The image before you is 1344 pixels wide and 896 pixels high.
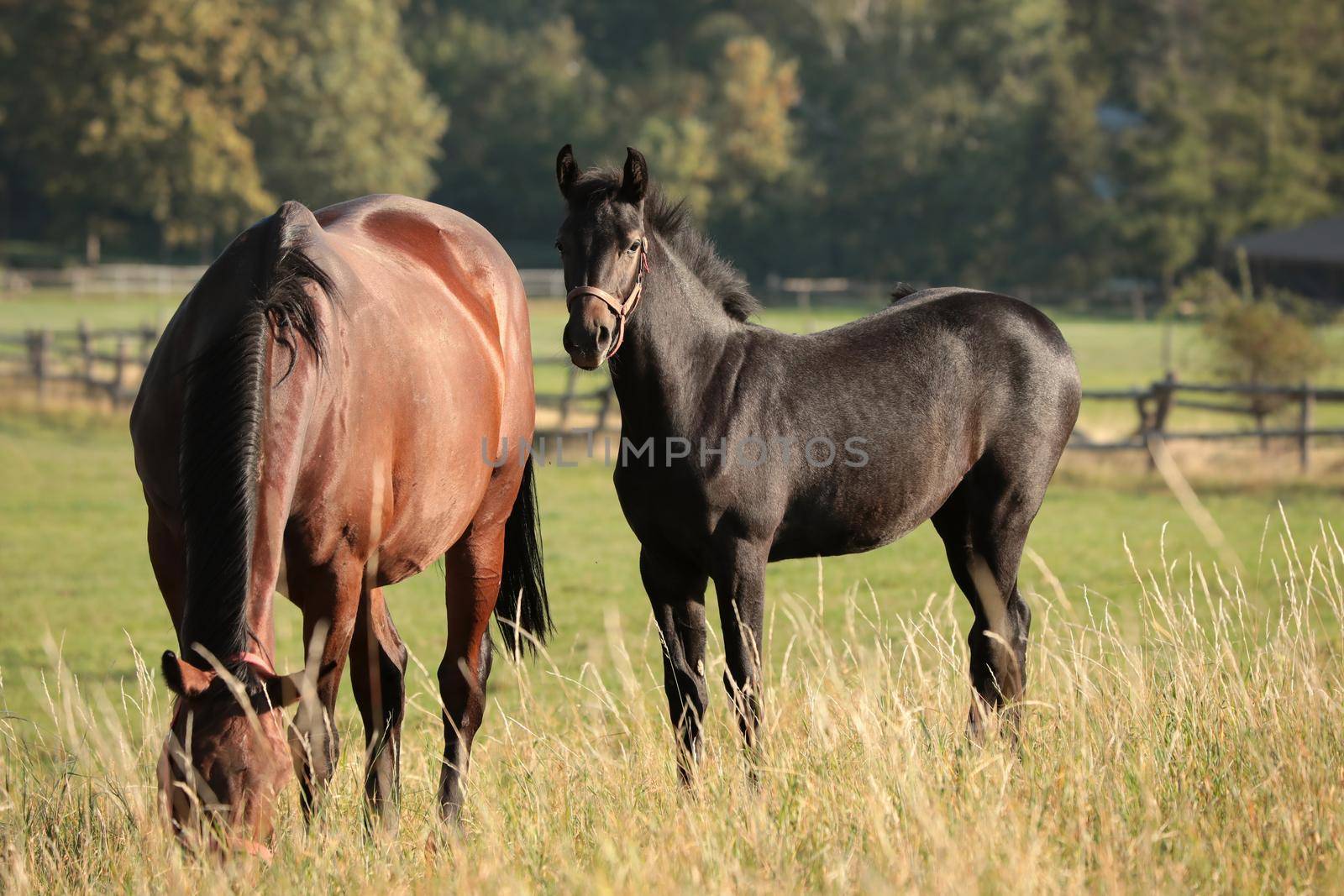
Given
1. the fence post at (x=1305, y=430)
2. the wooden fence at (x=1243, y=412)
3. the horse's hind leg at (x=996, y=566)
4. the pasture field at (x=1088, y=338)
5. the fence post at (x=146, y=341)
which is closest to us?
the horse's hind leg at (x=996, y=566)

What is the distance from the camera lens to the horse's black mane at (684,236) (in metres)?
3.77

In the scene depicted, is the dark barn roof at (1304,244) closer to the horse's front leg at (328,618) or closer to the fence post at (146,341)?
the fence post at (146,341)

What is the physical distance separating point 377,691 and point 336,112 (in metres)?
45.2

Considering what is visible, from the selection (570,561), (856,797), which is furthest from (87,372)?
(856,797)

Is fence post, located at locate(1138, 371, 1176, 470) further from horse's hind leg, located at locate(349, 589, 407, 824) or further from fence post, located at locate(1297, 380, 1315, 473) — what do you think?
horse's hind leg, located at locate(349, 589, 407, 824)

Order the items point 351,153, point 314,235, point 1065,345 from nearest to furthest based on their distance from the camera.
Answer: point 314,235 < point 1065,345 < point 351,153

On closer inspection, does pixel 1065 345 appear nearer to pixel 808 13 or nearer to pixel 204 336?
pixel 204 336

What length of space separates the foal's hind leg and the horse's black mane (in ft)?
3.72

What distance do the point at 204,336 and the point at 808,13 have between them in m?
55.9

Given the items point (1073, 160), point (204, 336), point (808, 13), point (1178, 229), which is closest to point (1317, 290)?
point (1178, 229)

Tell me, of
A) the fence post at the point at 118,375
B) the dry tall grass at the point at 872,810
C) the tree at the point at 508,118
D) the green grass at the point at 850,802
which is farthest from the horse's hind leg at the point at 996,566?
the tree at the point at 508,118

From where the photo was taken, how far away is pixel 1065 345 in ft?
14.4

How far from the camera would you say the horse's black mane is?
3766mm

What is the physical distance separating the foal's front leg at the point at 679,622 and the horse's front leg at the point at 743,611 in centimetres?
16
